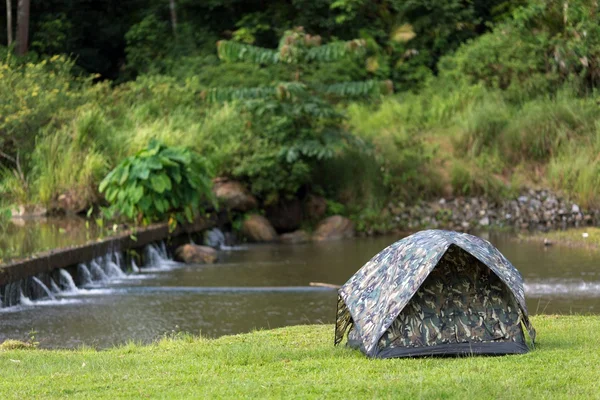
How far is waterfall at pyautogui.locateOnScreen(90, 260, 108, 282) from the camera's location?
1660cm

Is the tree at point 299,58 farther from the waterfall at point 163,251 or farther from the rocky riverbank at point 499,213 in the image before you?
the waterfall at point 163,251

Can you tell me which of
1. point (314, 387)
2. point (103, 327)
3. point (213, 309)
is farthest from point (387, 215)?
point (314, 387)

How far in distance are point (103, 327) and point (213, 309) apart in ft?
5.86

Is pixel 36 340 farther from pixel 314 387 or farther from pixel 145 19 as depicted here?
pixel 145 19

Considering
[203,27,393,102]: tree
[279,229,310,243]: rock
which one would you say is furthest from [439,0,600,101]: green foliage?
[279,229,310,243]: rock

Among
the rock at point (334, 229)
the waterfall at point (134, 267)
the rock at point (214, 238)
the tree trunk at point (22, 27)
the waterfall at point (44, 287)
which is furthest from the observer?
the tree trunk at point (22, 27)

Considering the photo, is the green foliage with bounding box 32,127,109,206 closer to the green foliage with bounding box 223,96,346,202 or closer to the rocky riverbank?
the green foliage with bounding box 223,96,346,202

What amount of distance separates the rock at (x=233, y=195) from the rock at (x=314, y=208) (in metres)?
1.30

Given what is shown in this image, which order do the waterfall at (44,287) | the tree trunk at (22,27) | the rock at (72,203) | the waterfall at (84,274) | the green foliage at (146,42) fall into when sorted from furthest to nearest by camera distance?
the green foliage at (146,42)
the tree trunk at (22,27)
the rock at (72,203)
the waterfall at (84,274)
the waterfall at (44,287)

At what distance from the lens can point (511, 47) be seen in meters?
28.6

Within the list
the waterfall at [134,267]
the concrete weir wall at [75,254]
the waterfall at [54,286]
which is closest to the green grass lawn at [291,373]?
the concrete weir wall at [75,254]

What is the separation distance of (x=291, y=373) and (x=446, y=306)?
5.23 feet

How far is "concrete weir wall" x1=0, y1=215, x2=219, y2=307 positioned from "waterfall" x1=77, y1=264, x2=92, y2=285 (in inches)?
4.0

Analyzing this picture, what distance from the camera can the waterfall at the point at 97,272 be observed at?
16.6m
